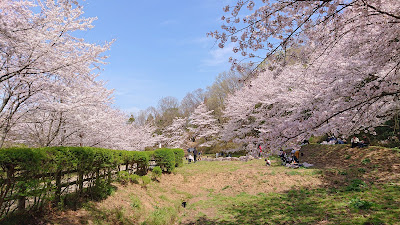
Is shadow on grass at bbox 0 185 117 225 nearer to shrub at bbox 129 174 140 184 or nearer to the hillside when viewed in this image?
shrub at bbox 129 174 140 184

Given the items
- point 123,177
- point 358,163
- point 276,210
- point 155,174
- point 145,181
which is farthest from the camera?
point 155,174

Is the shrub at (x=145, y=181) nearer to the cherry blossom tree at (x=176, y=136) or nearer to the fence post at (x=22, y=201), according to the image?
the fence post at (x=22, y=201)

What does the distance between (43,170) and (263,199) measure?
26.4 feet

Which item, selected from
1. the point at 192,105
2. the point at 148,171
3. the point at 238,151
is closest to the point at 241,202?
the point at 148,171

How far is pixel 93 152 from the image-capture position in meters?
6.90

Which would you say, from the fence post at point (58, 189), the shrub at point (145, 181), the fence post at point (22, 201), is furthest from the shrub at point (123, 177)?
the fence post at point (22, 201)

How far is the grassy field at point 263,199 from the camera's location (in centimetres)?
598

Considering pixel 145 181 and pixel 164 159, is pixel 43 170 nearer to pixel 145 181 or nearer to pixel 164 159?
pixel 145 181

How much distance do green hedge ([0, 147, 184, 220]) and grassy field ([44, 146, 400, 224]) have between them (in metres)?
0.74

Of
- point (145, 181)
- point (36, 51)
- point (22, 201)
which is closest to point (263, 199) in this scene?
point (145, 181)

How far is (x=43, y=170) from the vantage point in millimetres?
4898

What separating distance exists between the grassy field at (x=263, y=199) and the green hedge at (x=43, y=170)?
0.74 m

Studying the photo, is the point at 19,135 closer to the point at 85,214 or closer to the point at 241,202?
the point at 85,214

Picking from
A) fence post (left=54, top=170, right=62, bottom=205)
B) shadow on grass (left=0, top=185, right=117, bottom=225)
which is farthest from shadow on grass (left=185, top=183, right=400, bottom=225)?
fence post (left=54, top=170, right=62, bottom=205)
